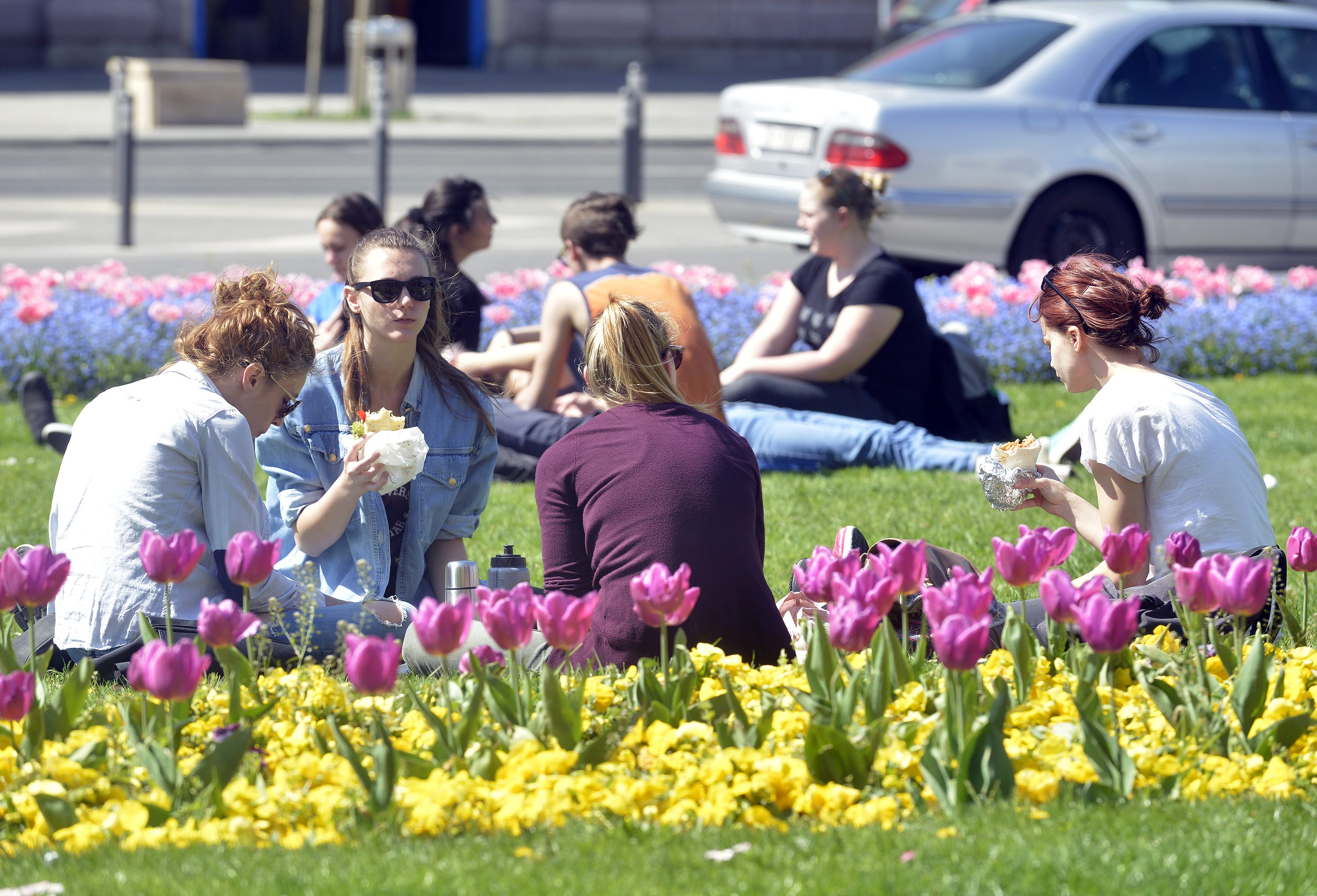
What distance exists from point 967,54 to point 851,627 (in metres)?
7.66

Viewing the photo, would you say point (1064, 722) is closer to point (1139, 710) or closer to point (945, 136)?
point (1139, 710)

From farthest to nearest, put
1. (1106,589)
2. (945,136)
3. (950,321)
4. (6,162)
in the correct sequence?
(6,162) → (945,136) → (950,321) → (1106,589)

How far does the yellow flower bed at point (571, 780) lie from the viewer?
2.73 meters


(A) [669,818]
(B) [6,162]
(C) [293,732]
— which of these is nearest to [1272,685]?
(A) [669,818]

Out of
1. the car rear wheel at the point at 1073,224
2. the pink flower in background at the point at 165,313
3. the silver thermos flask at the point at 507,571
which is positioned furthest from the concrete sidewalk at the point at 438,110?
the silver thermos flask at the point at 507,571

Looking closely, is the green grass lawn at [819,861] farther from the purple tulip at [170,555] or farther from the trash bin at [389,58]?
the trash bin at [389,58]

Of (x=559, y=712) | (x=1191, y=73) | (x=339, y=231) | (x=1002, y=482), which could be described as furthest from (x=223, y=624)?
(x=1191, y=73)

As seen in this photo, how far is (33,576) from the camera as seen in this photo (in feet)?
9.49

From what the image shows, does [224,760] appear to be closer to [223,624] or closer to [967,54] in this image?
[223,624]

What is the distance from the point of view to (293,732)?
308 cm

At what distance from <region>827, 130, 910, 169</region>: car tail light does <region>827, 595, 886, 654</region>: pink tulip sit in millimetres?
6469

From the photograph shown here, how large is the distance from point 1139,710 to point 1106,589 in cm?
69

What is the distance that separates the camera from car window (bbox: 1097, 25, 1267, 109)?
9484mm

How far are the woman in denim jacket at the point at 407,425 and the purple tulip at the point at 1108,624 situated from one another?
1930 millimetres
